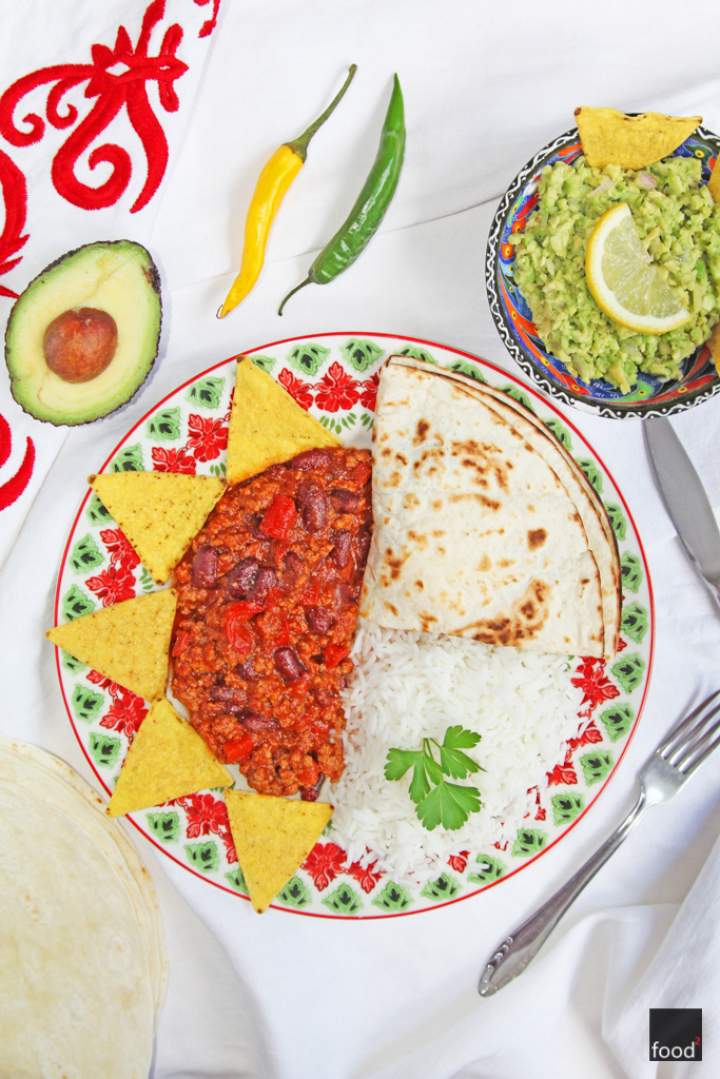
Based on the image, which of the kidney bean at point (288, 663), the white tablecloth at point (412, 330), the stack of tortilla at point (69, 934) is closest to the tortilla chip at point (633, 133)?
the white tablecloth at point (412, 330)

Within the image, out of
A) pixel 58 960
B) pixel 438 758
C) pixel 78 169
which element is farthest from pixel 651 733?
pixel 78 169

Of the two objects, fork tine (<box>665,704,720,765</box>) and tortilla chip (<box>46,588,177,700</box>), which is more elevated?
tortilla chip (<box>46,588,177,700</box>)

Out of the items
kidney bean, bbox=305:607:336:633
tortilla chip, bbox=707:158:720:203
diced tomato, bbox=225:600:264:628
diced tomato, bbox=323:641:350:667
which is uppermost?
tortilla chip, bbox=707:158:720:203

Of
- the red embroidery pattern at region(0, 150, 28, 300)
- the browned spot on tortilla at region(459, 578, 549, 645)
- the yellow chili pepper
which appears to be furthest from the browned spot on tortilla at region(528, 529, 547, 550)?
the red embroidery pattern at region(0, 150, 28, 300)

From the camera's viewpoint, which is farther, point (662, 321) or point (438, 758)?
point (438, 758)

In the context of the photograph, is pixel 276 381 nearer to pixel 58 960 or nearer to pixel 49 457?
pixel 49 457

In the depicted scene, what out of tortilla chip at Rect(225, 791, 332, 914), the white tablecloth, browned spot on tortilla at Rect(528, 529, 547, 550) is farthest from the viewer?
the white tablecloth

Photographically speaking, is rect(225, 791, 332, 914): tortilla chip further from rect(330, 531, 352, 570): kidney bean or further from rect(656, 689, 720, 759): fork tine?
rect(656, 689, 720, 759): fork tine
